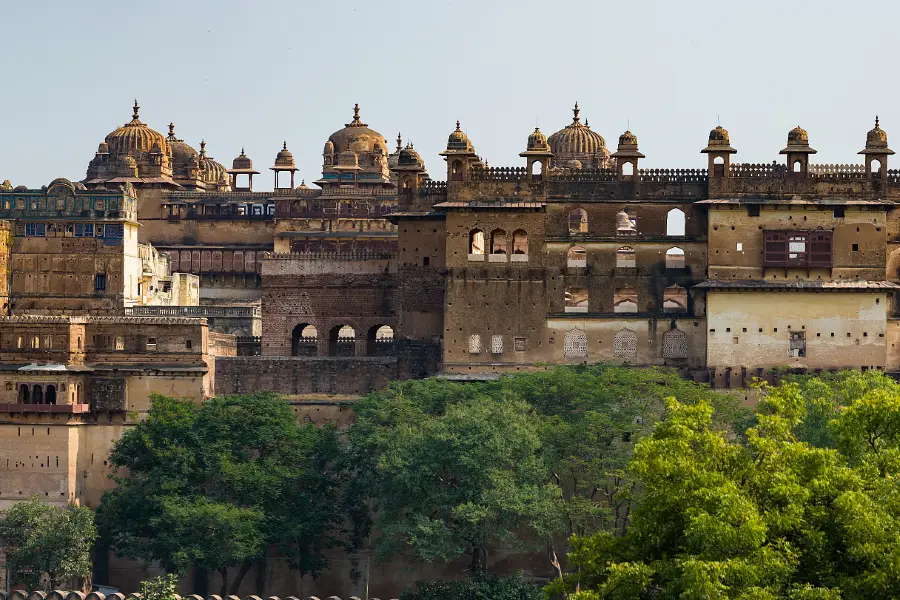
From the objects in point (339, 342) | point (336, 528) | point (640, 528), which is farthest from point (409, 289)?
point (640, 528)

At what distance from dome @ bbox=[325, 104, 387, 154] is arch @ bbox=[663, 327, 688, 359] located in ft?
94.5

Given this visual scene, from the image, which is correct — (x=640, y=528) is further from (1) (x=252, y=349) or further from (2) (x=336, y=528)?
(1) (x=252, y=349)

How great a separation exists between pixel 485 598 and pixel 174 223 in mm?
35818

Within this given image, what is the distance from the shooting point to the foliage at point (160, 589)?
57.4 meters

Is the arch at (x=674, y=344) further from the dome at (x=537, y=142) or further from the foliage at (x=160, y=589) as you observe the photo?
the foliage at (x=160, y=589)

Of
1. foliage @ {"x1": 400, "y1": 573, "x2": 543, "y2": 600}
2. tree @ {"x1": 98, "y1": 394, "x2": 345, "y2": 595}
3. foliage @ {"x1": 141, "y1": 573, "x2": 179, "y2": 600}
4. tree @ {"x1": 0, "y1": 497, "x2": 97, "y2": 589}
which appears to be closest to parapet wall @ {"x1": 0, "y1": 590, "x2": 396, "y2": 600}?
foliage @ {"x1": 141, "y1": 573, "x2": 179, "y2": 600}

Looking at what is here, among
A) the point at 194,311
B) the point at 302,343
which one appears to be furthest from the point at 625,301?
the point at 194,311

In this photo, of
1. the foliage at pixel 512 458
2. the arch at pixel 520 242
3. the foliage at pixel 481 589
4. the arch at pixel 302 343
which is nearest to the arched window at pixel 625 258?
the arch at pixel 520 242

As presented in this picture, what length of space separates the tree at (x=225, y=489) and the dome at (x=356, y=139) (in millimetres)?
29301

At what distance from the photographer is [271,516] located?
205 feet

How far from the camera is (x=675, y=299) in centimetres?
7031

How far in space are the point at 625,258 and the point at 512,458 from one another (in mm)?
Result: 10293

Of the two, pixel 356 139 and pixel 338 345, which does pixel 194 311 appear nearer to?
pixel 338 345

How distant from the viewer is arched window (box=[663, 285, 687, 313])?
6806 centimetres
